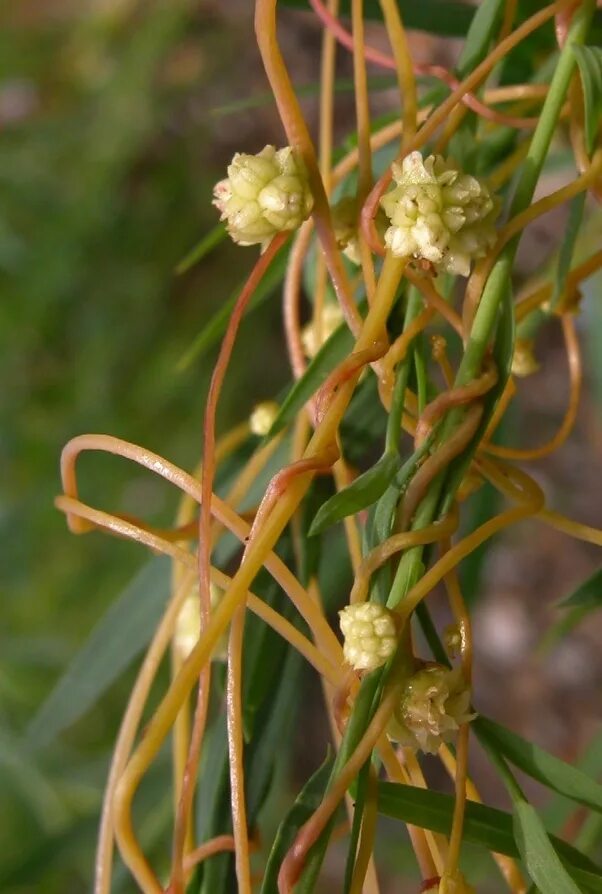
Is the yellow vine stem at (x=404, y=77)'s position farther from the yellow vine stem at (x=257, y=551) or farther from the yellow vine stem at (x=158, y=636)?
A: the yellow vine stem at (x=158, y=636)

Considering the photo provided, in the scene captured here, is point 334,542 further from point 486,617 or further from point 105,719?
point 486,617

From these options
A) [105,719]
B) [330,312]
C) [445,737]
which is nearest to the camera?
[445,737]

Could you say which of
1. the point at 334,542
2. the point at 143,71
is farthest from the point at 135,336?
the point at 334,542

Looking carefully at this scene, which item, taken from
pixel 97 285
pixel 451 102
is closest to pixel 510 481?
pixel 451 102

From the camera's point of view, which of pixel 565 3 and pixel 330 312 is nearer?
pixel 565 3

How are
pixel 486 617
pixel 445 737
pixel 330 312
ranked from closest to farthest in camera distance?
1. pixel 445 737
2. pixel 330 312
3. pixel 486 617

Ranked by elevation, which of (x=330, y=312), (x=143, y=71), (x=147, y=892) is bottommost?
(x=147, y=892)

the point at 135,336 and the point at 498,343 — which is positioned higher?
the point at 135,336
